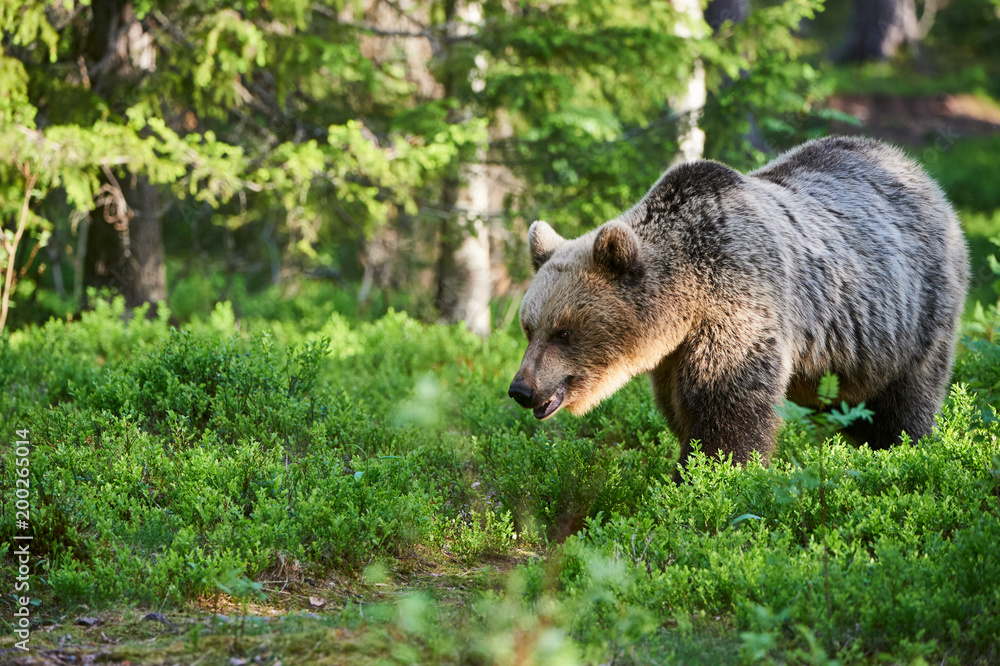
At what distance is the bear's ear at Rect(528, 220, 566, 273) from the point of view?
5.30 m

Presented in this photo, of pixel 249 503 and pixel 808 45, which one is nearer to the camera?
pixel 249 503

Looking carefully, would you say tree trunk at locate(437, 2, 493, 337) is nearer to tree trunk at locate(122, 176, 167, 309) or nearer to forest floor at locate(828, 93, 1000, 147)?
tree trunk at locate(122, 176, 167, 309)

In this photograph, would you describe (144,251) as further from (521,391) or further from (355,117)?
(521,391)

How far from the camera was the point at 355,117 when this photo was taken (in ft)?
29.9

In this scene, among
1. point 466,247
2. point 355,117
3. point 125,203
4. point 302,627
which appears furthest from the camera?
point 466,247

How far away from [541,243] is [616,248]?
0.82 m

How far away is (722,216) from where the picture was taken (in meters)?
4.74

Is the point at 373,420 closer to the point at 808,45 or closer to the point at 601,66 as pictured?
the point at 601,66

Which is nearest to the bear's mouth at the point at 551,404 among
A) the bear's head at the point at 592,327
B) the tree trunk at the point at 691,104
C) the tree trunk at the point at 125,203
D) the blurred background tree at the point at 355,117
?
the bear's head at the point at 592,327

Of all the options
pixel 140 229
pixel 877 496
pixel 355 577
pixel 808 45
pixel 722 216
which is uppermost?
pixel 808 45

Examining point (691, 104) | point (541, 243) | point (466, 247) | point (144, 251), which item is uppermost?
point (691, 104)

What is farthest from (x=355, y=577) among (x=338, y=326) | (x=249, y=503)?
(x=338, y=326)

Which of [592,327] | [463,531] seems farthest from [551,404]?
[463,531]

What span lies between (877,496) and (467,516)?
2.17 m
